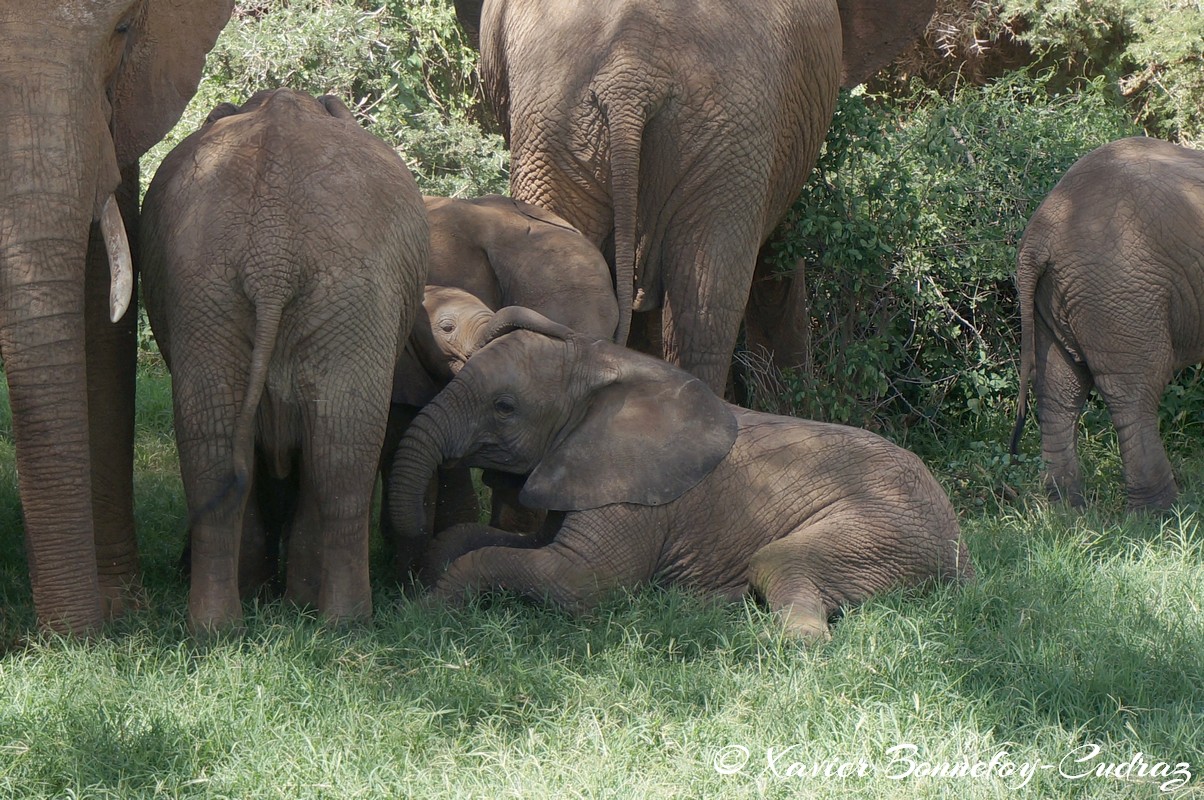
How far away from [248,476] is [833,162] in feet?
12.0

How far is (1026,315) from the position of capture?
22.3ft

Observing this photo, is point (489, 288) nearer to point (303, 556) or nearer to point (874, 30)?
point (303, 556)

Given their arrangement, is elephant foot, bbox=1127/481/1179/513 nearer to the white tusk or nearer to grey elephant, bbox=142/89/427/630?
grey elephant, bbox=142/89/427/630

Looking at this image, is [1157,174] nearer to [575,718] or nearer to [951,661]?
[951,661]

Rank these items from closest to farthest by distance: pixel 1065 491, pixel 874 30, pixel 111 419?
pixel 111 419 → pixel 1065 491 → pixel 874 30

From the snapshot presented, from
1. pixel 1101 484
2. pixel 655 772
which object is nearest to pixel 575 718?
pixel 655 772

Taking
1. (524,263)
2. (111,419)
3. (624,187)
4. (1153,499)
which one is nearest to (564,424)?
(524,263)

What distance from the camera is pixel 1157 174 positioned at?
6516 millimetres

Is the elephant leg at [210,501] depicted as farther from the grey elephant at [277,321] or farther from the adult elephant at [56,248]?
the adult elephant at [56,248]

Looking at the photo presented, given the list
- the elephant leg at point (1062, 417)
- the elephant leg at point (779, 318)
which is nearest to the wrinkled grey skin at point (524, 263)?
the elephant leg at point (779, 318)

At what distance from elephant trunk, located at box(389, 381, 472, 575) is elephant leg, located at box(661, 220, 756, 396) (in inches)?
43.2

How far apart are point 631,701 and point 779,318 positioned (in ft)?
11.8

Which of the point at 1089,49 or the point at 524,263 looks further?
the point at 1089,49

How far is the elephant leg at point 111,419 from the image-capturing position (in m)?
5.08
